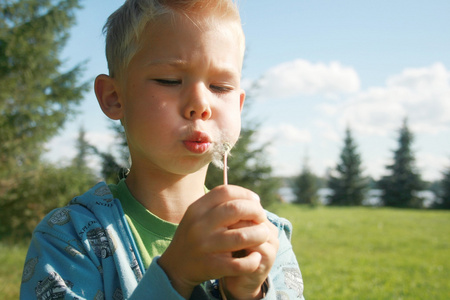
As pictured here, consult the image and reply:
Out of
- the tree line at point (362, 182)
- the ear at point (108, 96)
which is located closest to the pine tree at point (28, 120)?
the ear at point (108, 96)

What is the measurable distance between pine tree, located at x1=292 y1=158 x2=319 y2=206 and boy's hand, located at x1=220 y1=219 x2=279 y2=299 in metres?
42.4

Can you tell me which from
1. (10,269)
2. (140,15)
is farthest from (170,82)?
(10,269)

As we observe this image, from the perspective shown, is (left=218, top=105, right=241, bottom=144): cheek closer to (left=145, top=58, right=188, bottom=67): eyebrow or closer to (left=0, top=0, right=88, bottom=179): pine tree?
(left=145, top=58, right=188, bottom=67): eyebrow

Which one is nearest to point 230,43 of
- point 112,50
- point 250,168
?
point 112,50

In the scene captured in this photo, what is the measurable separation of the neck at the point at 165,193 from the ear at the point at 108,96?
0.28 meters

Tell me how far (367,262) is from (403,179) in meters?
36.8

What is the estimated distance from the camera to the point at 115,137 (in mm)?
7551

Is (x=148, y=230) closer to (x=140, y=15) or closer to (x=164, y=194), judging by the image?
(x=164, y=194)

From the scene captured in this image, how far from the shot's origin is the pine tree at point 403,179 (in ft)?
135

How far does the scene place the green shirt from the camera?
4.41 feet

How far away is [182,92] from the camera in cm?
124

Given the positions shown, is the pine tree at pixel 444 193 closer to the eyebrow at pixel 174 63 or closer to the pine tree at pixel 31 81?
the pine tree at pixel 31 81

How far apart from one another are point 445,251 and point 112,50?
38.4ft

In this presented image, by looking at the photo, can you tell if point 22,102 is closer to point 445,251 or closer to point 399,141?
point 445,251
